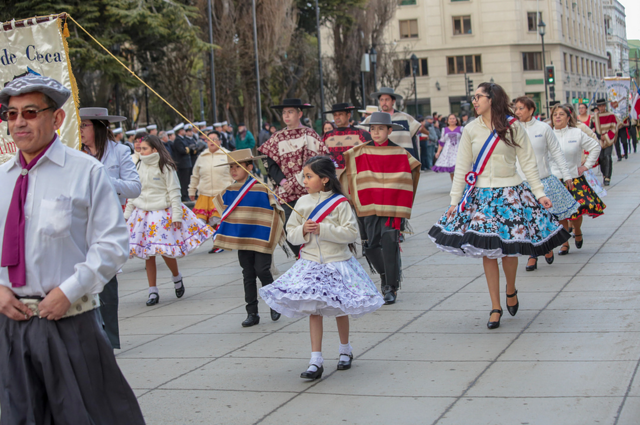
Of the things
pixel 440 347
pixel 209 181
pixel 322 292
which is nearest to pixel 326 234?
pixel 322 292

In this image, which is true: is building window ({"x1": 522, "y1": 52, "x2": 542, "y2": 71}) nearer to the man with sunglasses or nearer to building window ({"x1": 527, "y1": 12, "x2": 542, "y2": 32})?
building window ({"x1": 527, "y1": 12, "x2": 542, "y2": 32})

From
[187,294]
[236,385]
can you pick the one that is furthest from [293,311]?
→ [187,294]

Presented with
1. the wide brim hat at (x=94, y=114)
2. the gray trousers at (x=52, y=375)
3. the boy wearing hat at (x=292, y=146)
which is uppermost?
the wide brim hat at (x=94, y=114)

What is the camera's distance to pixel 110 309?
6199mm

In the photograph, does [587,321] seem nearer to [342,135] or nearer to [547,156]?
[547,156]

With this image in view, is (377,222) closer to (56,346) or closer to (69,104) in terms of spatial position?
(69,104)

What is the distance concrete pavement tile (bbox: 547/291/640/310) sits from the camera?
22.6 feet

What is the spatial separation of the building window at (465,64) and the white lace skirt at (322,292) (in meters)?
64.0

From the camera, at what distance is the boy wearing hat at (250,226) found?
727 cm

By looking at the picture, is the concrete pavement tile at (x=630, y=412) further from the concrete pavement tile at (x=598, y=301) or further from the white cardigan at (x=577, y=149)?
the white cardigan at (x=577, y=149)

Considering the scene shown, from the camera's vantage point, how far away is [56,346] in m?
3.12

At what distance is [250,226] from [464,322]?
211 centimetres

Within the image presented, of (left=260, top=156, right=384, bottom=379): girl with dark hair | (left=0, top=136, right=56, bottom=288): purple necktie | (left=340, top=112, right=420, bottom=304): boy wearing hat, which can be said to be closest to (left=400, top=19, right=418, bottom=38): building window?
(left=340, top=112, right=420, bottom=304): boy wearing hat

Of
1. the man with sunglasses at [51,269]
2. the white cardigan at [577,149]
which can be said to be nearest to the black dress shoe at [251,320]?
the man with sunglasses at [51,269]
